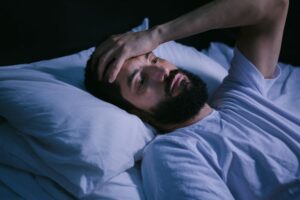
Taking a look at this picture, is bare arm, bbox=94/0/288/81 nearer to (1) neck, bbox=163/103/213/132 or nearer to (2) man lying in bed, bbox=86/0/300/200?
(2) man lying in bed, bbox=86/0/300/200

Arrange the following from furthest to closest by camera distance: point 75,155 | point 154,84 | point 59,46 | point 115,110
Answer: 1. point 59,46
2. point 154,84
3. point 115,110
4. point 75,155

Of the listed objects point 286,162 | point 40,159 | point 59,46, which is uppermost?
point 59,46

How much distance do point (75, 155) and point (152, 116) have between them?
35 cm

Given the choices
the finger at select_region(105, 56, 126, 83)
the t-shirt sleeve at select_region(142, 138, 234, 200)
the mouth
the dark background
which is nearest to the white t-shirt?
the t-shirt sleeve at select_region(142, 138, 234, 200)

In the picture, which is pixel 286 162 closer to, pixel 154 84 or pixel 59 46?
pixel 154 84

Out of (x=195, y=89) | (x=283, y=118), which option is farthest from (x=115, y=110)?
(x=283, y=118)

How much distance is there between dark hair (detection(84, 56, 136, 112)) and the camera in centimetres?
112

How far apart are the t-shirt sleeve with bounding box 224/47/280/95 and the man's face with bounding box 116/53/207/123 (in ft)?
0.68

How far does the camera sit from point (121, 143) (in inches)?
36.4

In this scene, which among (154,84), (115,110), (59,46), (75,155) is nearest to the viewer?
(75,155)

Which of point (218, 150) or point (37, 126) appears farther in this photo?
point (218, 150)

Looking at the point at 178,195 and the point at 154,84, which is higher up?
the point at 154,84

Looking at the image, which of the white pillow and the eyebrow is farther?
the eyebrow

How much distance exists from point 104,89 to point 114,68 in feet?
0.39
